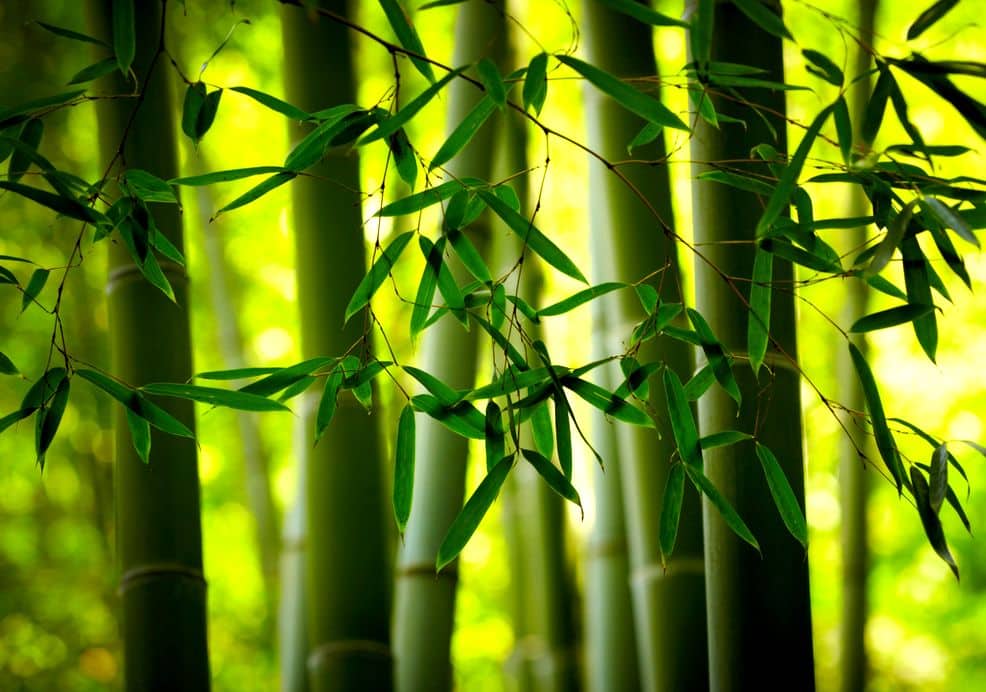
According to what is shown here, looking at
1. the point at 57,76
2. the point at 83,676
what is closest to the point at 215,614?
the point at 83,676

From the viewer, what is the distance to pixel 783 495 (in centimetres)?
128

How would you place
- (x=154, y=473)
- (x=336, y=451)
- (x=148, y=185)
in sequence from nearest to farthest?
(x=148, y=185) → (x=154, y=473) → (x=336, y=451)

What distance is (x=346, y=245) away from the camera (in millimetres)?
1801

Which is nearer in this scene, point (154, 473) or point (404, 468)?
point (404, 468)

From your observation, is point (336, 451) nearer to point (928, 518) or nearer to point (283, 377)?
point (283, 377)

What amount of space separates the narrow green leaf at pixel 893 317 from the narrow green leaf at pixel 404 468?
0.55 meters

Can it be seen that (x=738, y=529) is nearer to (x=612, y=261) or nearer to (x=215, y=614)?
(x=612, y=261)

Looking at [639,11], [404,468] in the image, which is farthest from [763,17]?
[404,468]

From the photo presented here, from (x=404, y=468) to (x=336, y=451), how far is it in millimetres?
496

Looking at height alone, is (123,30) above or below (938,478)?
above

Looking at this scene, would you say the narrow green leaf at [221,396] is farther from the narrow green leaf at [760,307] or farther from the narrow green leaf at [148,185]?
the narrow green leaf at [760,307]

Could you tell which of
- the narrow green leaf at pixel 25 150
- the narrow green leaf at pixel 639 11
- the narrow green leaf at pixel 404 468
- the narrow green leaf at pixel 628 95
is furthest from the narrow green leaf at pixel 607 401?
the narrow green leaf at pixel 25 150

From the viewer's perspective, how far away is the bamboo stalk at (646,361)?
1684 millimetres

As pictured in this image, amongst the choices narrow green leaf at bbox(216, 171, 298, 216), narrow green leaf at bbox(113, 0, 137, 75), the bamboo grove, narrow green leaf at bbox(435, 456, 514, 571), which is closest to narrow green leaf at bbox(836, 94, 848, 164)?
the bamboo grove
